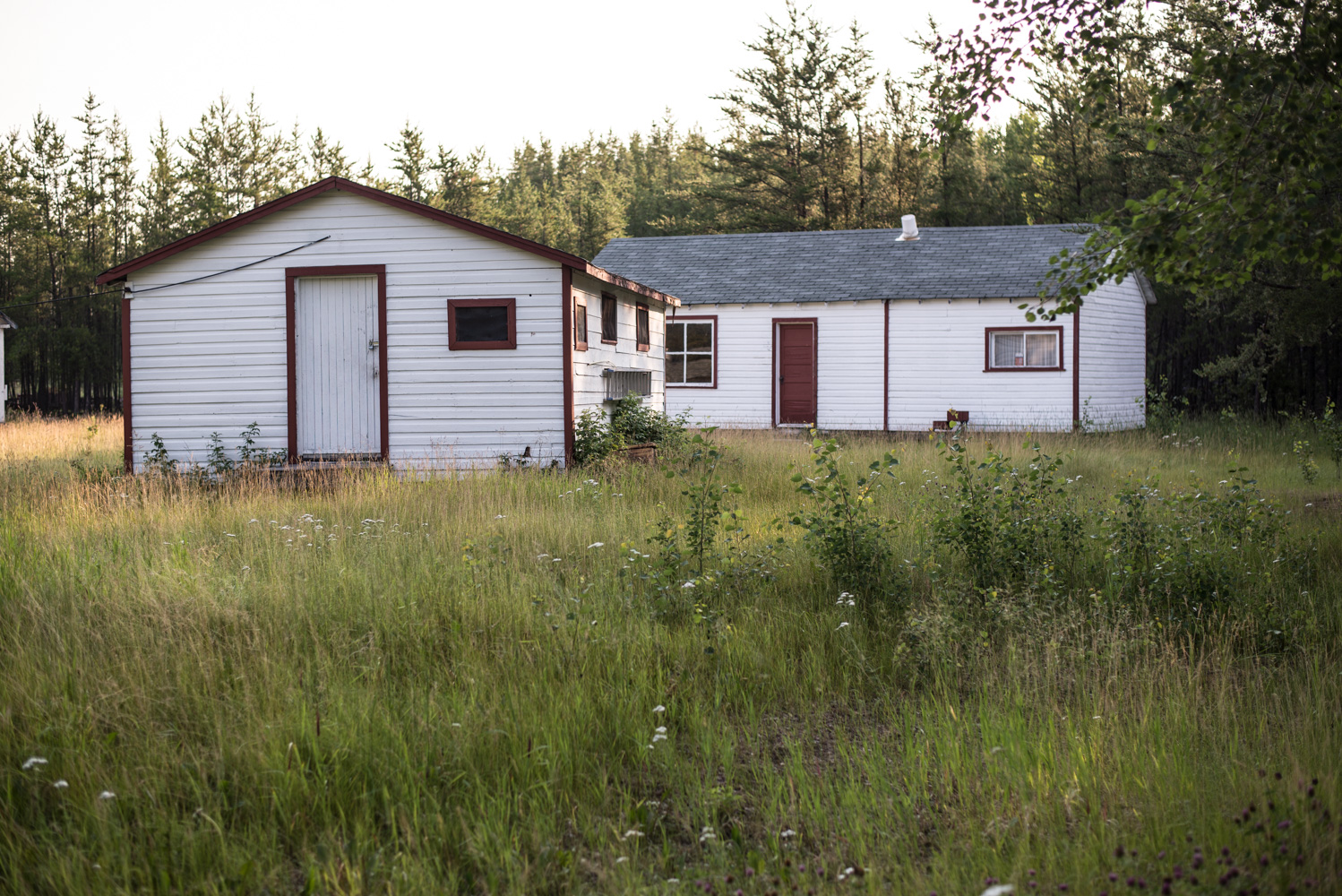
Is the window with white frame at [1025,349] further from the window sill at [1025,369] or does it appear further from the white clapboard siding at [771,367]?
the white clapboard siding at [771,367]

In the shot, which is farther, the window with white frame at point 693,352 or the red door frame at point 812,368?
the window with white frame at point 693,352

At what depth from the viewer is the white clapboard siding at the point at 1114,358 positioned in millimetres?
19891

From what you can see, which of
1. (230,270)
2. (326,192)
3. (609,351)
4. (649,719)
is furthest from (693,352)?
(649,719)

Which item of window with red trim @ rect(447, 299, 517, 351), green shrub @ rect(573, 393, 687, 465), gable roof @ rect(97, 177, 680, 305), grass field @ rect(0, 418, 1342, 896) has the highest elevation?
gable roof @ rect(97, 177, 680, 305)

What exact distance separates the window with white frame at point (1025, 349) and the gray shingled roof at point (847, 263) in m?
0.85

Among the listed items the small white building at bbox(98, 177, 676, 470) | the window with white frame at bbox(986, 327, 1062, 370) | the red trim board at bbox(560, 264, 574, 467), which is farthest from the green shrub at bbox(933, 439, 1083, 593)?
the window with white frame at bbox(986, 327, 1062, 370)

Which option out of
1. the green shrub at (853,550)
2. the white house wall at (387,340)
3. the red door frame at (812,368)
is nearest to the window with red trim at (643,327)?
the red door frame at (812,368)

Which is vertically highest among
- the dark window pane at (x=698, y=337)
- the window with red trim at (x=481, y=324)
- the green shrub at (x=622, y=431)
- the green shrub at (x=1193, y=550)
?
the dark window pane at (x=698, y=337)

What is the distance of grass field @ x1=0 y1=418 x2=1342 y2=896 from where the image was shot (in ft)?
10.00

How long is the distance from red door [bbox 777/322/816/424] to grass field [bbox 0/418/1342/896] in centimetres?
1416

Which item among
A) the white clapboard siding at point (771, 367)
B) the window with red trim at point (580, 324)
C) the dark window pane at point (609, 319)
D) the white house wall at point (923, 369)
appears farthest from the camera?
the white clapboard siding at point (771, 367)

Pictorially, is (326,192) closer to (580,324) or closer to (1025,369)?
(580,324)

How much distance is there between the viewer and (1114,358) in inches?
827

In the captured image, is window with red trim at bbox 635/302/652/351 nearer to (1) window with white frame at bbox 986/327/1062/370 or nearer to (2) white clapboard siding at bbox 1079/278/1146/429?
(1) window with white frame at bbox 986/327/1062/370
